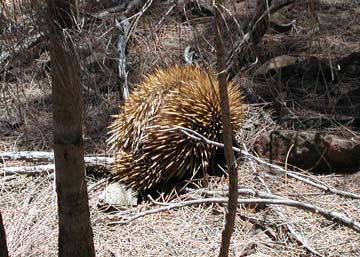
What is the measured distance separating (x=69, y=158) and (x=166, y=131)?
2.20 metres

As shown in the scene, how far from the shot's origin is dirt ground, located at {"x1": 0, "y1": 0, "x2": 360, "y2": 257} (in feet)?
8.44

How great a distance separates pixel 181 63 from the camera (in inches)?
133

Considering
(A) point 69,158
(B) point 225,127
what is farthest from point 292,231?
(A) point 69,158

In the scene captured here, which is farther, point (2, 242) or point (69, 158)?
point (2, 242)

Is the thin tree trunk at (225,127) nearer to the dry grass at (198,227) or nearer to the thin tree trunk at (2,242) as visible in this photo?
the thin tree trunk at (2,242)

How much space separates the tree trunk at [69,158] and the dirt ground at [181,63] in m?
0.07

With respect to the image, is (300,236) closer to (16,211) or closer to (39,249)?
(39,249)

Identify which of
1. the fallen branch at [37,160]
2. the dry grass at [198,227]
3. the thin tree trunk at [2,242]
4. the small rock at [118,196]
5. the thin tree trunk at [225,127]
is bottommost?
the dry grass at [198,227]

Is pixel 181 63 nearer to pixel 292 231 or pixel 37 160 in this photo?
pixel 292 231

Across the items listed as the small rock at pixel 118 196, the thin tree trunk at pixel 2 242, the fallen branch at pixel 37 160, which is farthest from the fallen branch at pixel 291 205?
the thin tree trunk at pixel 2 242

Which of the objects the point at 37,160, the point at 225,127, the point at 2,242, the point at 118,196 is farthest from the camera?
the point at 37,160

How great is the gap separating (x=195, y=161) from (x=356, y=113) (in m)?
1.51

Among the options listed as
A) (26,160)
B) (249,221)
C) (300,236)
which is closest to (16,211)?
(26,160)

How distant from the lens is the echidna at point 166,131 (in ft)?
18.0
